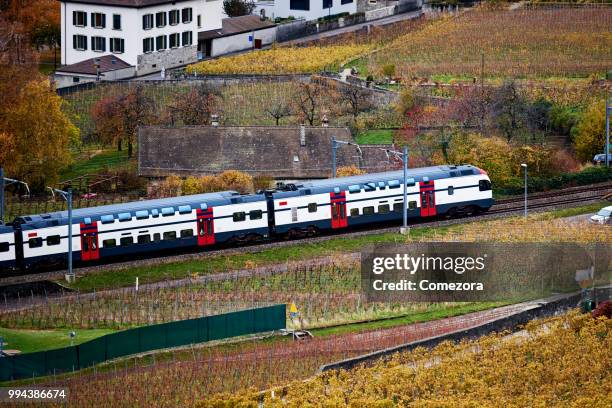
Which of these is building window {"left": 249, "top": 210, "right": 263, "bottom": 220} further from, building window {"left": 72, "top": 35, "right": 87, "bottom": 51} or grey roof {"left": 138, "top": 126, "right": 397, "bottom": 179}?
building window {"left": 72, "top": 35, "right": 87, "bottom": 51}

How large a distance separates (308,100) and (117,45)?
16.4m

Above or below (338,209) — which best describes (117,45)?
above

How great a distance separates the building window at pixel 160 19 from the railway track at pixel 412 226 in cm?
4029

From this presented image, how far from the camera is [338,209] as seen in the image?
99562 millimetres

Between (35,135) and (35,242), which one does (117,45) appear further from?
(35,242)

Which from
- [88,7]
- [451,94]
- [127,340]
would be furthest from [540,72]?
[127,340]

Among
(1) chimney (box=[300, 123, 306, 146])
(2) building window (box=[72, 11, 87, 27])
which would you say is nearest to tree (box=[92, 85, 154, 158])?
(1) chimney (box=[300, 123, 306, 146])

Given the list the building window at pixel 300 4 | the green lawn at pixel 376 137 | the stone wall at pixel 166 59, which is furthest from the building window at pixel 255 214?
the building window at pixel 300 4

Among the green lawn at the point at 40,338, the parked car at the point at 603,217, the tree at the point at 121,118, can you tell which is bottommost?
the green lawn at the point at 40,338

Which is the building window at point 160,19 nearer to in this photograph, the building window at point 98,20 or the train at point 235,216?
the building window at point 98,20

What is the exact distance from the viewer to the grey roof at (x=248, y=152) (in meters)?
112

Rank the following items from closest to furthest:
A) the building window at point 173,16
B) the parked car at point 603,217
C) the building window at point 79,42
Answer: the parked car at point 603,217 → the building window at point 79,42 → the building window at point 173,16

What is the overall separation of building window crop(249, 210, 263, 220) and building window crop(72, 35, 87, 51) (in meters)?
42.6

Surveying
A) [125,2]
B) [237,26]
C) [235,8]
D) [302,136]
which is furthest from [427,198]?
[235,8]
